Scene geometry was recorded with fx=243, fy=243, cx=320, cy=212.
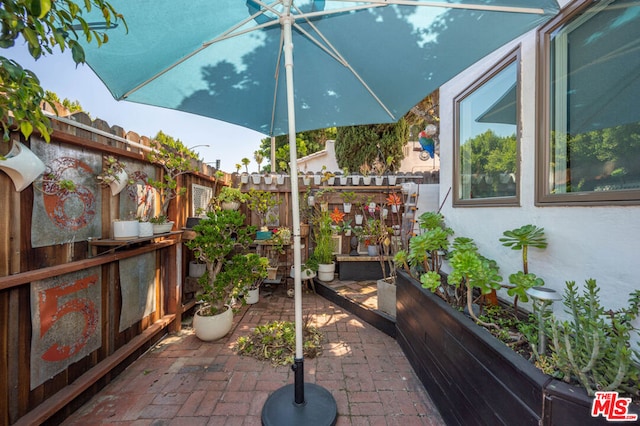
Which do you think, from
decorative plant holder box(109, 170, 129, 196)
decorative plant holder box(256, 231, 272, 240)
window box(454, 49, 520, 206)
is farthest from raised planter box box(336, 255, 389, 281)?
decorative plant holder box(109, 170, 129, 196)

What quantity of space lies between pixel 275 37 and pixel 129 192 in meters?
1.79

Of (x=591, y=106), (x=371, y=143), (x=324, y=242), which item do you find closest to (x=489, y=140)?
(x=591, y=106)

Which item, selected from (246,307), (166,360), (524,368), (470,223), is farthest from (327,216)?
(524,368)

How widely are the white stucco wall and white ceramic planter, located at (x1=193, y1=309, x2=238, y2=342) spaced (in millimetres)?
2613

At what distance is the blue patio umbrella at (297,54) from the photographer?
146 centimetres

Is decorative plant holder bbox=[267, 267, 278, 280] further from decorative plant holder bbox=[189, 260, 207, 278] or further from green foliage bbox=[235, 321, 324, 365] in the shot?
green foliage bbox=[235, 321, 324, 365]

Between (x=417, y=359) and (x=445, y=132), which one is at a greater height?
(x=445, y=132)

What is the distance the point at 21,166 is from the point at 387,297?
312 centimetres

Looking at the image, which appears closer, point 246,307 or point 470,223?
point 470,223

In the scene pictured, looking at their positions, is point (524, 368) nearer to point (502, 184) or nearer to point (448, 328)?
point (448, 328)

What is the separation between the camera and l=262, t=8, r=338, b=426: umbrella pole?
4.85 ft

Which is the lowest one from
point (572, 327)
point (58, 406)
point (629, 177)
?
point (58, 406)

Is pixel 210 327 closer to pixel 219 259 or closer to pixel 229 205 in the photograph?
pixel 219 259

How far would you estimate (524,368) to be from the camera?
1.03 meters
